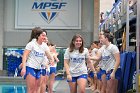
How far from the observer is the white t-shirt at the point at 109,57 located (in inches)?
291

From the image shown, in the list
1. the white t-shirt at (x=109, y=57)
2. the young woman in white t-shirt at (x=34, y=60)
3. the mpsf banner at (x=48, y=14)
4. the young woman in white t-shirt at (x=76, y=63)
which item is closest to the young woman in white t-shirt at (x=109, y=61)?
the white t-shirt at (x=109, y=57)

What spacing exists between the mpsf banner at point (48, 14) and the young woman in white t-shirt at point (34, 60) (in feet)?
55.7

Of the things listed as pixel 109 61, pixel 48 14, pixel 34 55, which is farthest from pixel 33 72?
pixel 48 14

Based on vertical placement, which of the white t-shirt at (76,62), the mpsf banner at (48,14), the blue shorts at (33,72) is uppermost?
the mpsf banner at (48,14)

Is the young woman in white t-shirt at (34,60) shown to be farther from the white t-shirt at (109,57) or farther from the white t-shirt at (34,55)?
the white t-shirt at (109,57)

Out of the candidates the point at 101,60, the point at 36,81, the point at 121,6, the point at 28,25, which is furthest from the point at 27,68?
the point at 28,25

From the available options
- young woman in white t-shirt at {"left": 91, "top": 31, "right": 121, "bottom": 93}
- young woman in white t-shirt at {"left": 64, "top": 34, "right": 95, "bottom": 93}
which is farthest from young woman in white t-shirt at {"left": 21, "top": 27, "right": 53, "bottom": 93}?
young woman in white t-shirt at {"left": 91, "top": 31, "right": 121, "bottom": 93}

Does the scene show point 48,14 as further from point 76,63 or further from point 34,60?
point 76,63

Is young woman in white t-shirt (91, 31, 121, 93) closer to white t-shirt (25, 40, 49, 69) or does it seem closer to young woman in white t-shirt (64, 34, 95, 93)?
young woman in white t-shirt (64, 34, 95, 93)

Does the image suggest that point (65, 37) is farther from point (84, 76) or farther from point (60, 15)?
point (84, 76)

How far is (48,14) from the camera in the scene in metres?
24.2

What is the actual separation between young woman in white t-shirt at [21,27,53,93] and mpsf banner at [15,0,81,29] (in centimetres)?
1697

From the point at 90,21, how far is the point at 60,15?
217cm

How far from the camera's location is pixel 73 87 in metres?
6.76
